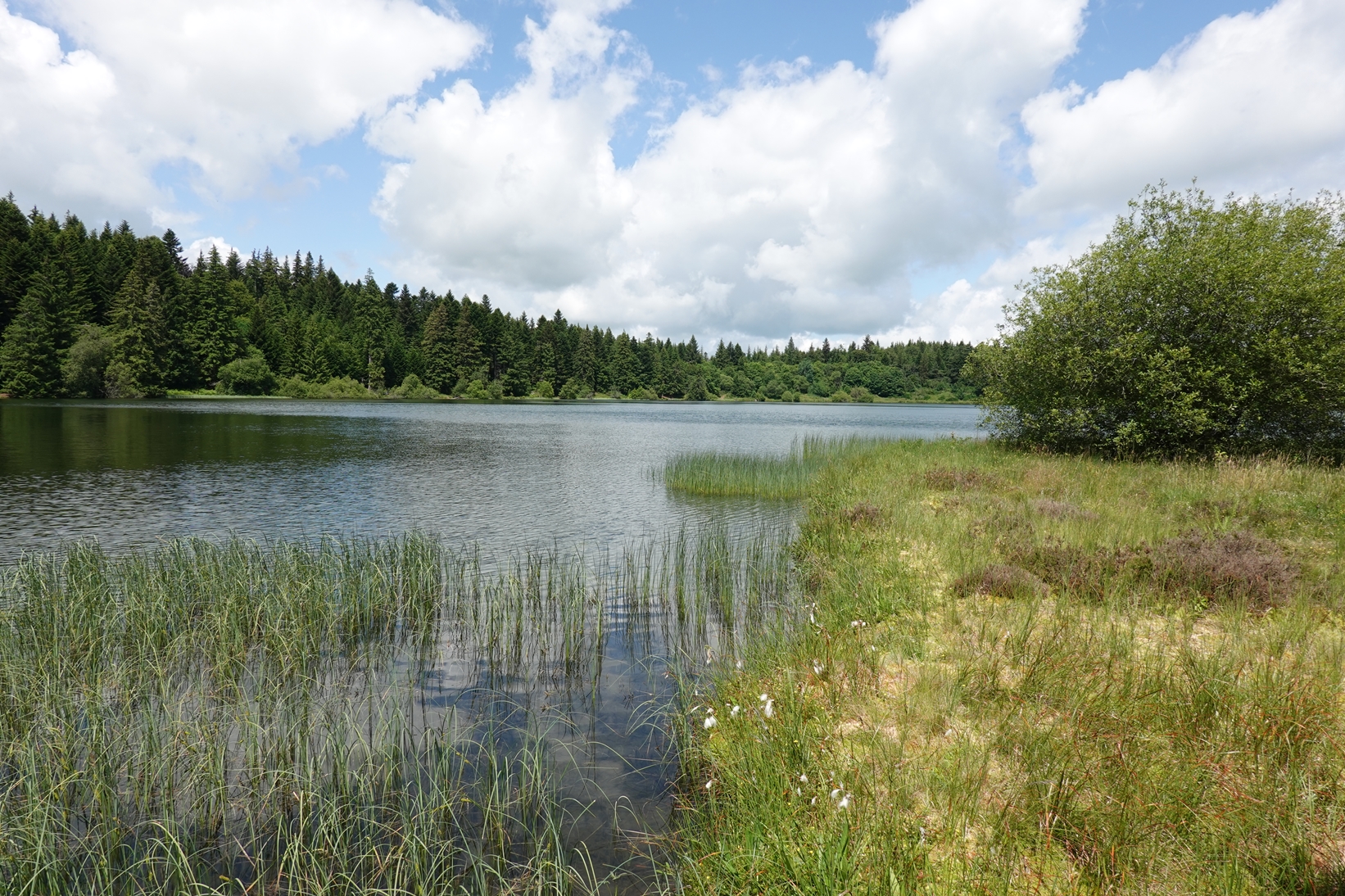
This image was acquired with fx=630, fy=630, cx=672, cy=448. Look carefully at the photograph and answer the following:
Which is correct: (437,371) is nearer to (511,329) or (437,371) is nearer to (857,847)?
(511,329)

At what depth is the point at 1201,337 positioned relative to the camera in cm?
2052

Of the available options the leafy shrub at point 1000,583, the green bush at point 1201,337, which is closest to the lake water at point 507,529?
the leafy shrub at point 1000,583

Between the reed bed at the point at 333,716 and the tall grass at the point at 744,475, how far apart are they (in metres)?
10.9

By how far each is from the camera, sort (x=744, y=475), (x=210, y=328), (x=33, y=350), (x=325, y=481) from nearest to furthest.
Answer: (x=325, y=481)
(x=744, y=475)
(x=33, y=350)
(x=210, y=328)

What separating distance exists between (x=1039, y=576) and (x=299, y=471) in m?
25.9

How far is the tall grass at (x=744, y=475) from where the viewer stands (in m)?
23.2

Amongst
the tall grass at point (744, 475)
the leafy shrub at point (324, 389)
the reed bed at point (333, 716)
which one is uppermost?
the leafy shrub at point (324, 389)

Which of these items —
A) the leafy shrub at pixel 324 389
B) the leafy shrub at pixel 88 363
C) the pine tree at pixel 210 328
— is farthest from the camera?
the leafy shrub at pixel 324 389

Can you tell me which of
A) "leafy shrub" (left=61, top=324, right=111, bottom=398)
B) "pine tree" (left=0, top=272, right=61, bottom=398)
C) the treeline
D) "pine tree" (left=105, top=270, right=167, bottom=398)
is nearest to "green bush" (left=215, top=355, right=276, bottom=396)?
the treeline

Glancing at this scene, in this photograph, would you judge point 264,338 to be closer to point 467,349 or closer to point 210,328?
point 210,328

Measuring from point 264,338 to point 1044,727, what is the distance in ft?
384

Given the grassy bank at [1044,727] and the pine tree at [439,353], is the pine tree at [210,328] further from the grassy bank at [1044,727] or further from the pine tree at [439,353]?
the grassy bank at [1044,727]

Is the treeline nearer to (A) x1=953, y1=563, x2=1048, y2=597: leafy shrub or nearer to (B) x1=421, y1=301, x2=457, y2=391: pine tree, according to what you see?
(B) x1=421, y1=301, x2=457, y2=391: pine tree

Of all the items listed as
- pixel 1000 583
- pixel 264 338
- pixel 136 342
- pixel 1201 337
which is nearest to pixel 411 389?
pixel 264 338
